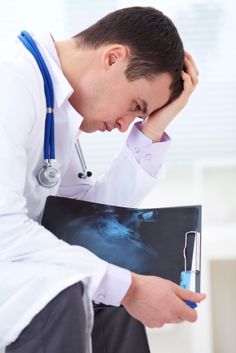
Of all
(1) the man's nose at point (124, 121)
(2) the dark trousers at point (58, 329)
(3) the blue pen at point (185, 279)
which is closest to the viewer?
(2) the dark trousers at point (58, 329)

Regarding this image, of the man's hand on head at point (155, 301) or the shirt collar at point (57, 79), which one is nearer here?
the man's hand on head at point (155, 301)

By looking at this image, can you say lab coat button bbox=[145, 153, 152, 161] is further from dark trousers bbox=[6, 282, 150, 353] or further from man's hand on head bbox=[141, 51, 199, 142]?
dark trousers bbox=[6, 282, 150, 353]

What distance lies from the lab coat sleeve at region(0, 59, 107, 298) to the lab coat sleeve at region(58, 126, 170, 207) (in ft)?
1.28

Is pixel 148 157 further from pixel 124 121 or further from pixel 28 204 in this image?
pixel 28 204

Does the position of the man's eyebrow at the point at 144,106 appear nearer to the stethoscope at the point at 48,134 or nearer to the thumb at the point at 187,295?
the stethoscope at the point at 48,134

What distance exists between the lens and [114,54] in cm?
118

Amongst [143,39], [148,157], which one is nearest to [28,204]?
[148,157]

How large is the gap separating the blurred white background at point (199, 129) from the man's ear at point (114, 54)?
1.06 m

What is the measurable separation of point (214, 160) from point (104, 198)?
92cm

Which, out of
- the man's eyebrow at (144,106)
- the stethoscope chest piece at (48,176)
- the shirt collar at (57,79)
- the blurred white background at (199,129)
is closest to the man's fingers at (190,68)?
the man's eyebrow at (144,106)

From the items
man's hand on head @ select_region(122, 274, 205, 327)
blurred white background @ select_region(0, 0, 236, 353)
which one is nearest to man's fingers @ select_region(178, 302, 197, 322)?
man's hand on head @ select_region(122, 274, 205, 327)

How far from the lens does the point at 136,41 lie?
1.17 meters

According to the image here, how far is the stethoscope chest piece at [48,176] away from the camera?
1.19 m

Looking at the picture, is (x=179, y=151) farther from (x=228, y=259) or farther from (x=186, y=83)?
(x=186, y=83)
